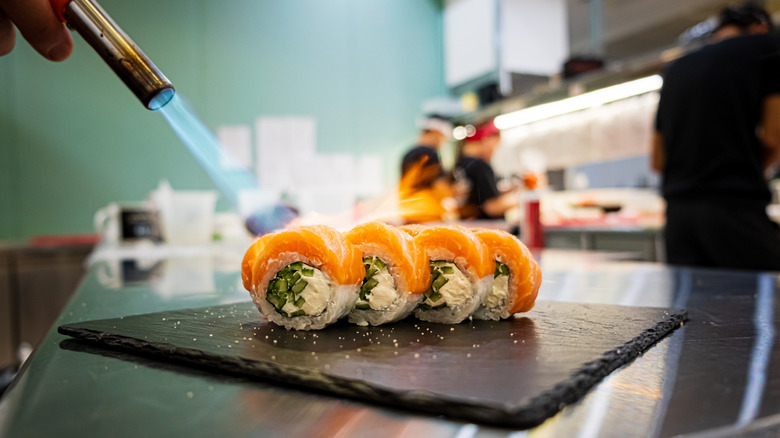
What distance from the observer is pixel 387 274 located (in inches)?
35.6

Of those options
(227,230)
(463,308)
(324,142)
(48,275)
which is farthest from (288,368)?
(324,142)

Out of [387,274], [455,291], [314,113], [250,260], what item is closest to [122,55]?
[250,260]

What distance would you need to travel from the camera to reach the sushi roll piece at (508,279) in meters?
0.96

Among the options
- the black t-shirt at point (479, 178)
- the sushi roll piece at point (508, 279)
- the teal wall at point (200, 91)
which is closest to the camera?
the sushi roll piece at point (508, 279)

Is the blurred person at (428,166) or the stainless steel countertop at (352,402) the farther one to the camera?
the blurred person at (428,166)

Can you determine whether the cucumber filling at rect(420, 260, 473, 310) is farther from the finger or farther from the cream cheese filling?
the finger

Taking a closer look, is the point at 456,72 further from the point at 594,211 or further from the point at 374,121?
the point at 594,211

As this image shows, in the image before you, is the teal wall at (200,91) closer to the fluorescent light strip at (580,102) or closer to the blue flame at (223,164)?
the blue flame at (223,164)

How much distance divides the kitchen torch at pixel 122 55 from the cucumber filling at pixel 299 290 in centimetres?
35

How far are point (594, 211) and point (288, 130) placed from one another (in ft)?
12.0

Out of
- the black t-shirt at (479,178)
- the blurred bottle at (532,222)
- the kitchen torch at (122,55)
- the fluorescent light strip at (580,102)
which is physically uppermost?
the fluorescent light strip at (580,102)

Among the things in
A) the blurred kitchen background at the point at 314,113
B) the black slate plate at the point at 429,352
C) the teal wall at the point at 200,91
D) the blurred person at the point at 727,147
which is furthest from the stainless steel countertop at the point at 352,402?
the teal wall at the point at 200,91

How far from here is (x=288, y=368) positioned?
1.94 ft

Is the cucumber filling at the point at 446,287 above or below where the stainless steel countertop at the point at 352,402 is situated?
above
